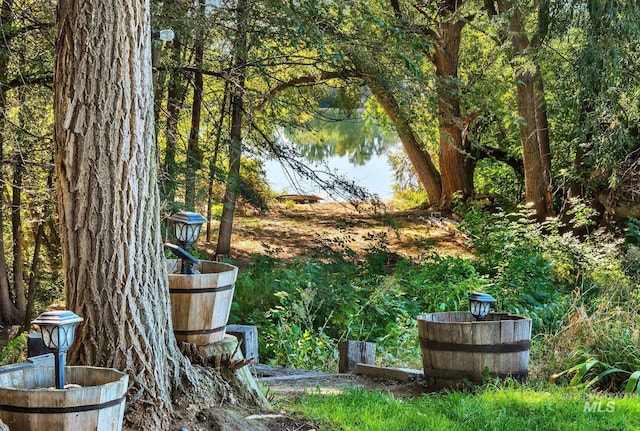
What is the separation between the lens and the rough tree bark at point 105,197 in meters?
3.44

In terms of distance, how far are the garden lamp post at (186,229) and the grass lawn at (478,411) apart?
1.07m

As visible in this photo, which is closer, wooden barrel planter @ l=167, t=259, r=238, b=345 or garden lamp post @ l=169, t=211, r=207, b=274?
wooden barrel planter @ l=167, t=259, r=238, b=345

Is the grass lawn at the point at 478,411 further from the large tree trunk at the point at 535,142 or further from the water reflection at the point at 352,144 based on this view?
the water reflection at the point at 352,144

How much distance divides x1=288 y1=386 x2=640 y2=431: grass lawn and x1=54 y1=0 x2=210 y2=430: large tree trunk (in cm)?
116

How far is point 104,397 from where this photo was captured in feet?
9.29

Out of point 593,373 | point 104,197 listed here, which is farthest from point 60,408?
point 593,373

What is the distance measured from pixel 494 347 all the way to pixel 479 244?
295 inches

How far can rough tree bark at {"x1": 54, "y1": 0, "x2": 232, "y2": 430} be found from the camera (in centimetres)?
344

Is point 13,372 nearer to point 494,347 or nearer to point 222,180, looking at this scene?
A: point 494,347

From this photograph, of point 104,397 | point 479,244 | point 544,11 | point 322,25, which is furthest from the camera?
point 479,244

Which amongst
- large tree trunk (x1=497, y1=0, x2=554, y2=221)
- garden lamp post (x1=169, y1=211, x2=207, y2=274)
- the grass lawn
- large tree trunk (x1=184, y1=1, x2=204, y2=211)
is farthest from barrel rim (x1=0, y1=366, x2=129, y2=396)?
large tree trunk (x1=497, y1=0, x2=554, y2=221)

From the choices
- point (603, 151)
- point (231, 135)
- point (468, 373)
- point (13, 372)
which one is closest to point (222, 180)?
point (231, 135)

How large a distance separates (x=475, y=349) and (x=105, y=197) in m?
2.90

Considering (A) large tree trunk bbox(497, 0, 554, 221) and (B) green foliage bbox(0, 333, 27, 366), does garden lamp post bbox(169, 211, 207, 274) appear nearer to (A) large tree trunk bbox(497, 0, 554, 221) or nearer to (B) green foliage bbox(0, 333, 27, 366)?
(B) green foliage bbox(0, 333, 27, 366)
